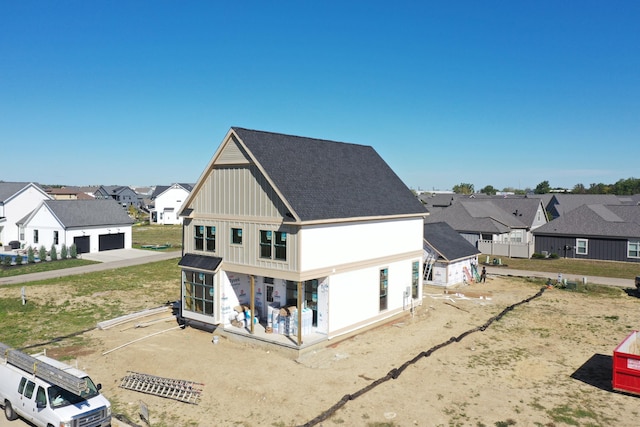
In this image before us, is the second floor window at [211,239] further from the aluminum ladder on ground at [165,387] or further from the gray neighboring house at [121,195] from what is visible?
the gray neighboring house at [121,195]

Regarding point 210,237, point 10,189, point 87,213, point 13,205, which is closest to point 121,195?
point 10,189

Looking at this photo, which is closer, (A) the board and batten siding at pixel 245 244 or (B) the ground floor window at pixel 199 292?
(A) the board and batten siding at pixel 245 244

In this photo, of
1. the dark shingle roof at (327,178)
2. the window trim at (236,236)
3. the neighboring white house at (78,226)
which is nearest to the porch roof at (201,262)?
the window trim at (236,236)

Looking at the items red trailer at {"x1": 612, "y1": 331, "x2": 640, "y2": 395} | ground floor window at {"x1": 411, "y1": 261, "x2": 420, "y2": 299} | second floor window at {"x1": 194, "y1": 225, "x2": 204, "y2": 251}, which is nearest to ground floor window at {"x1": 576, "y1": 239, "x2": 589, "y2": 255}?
ground floor window at {"x1": 411, "y1": 261, "x2": 420, "y2": 299}

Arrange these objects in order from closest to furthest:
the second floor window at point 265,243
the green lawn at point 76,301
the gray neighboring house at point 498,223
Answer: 1. the second floor window at point 265,243
2. the green lawn at point 76,301
3. the gray neighboring house at point 498,223

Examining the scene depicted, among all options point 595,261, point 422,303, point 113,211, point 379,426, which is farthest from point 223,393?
point 595,261

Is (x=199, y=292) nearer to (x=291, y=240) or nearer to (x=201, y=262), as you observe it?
(x=201, y=262)

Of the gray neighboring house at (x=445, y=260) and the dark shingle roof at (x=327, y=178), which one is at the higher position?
the dark shingle roof at (x=327, y=178)
